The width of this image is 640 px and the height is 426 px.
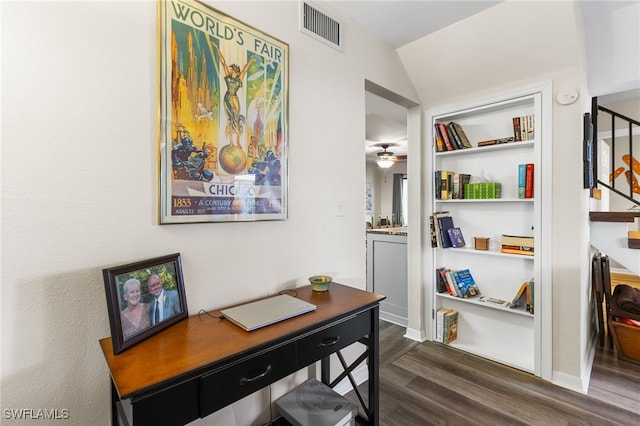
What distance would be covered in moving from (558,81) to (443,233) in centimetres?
→ 134

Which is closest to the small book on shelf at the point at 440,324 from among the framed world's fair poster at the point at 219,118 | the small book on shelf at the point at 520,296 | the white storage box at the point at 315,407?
the small book on shelf at the point at 520,296

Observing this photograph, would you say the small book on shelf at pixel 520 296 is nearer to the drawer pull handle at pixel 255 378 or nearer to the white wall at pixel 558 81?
the white wall at pixel 558 81

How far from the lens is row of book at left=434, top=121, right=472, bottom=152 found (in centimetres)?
263

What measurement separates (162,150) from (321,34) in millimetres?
1238

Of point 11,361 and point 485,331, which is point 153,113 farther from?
point 485,331

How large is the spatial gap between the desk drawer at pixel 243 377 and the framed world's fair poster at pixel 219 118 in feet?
2.12

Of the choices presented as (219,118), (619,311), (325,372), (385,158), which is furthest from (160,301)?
(385,158)

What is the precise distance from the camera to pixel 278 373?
3.68 feet

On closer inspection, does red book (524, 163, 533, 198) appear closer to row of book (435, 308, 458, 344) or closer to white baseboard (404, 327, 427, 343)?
row of book (435, 308, 458, 344)

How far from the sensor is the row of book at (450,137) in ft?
8.64

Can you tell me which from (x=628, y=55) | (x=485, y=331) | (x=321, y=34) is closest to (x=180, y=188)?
(x=321, y=34)

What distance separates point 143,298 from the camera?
1.08m

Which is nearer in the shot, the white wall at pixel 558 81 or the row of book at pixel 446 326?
the white wall at pixel 558 81

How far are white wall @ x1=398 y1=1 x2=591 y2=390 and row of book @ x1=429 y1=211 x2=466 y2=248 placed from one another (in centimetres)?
69
